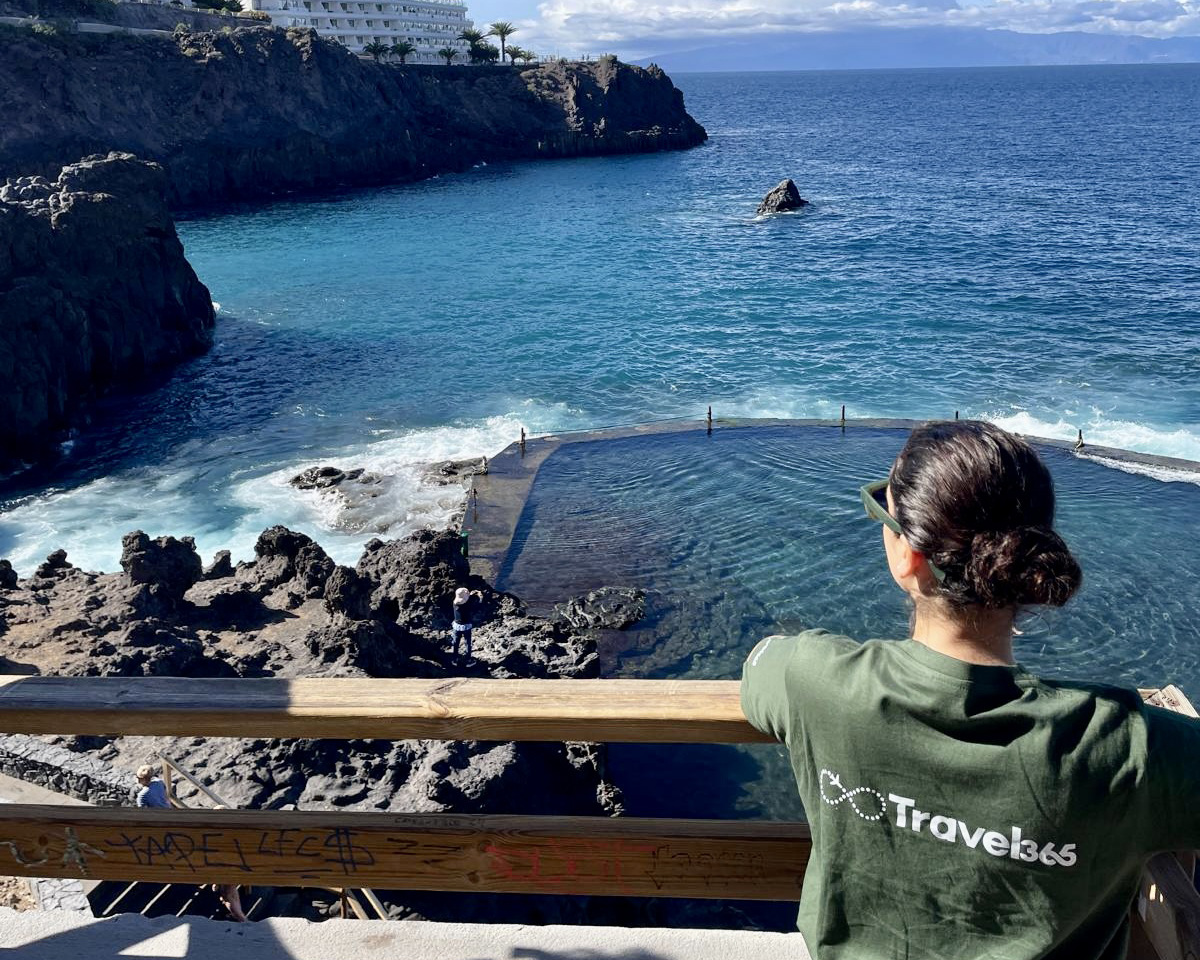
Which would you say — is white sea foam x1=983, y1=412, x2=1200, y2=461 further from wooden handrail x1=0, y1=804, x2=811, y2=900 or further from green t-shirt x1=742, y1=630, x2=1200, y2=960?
green t-shirt x1=742, y1=630, x2=1200, y2=960

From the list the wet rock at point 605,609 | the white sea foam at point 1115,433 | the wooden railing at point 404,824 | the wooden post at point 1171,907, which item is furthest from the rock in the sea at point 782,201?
the wooden post at point 1171,907

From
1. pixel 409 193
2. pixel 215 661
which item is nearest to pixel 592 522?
pixel 215 661

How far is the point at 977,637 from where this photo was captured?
6.72ft

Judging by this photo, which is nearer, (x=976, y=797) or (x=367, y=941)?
(x=976, y=797)

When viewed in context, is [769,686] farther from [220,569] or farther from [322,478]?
[322,478]

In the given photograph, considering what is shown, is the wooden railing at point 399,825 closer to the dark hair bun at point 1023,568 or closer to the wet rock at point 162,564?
the dark hair bun at point 1023,568

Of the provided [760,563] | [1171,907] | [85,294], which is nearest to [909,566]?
[1171,907]

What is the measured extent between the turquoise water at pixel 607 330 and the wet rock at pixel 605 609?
18.5ft

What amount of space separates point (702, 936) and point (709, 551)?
17.2 meters

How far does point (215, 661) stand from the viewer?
12031mm

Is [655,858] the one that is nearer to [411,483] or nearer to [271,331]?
[411,483]

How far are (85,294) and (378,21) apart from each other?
295 ft

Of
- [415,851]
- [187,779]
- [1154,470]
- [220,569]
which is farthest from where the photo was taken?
[1154,470]

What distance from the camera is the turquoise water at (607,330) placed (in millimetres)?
27047
